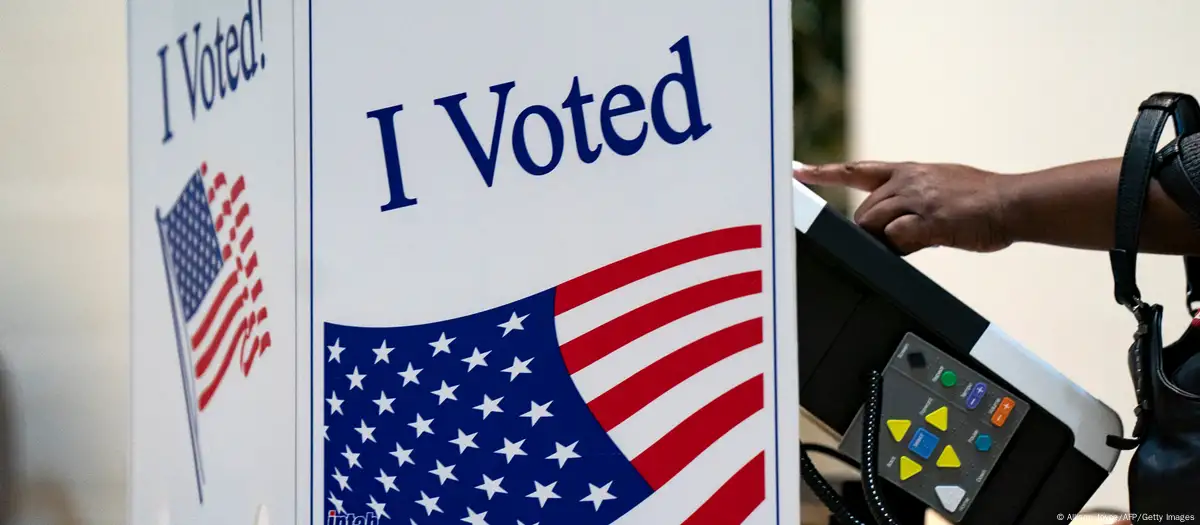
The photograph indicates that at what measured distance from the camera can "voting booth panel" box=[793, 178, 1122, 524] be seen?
0.84 metres

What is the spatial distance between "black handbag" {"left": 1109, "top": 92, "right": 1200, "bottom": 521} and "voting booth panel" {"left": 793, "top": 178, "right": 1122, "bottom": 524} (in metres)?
0.05

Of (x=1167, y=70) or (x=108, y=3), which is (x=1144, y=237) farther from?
(x=108, y=3)

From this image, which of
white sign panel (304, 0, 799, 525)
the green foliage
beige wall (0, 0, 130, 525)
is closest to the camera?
white sign panel (304, 0, 799, 525)

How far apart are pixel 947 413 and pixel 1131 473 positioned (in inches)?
6.9

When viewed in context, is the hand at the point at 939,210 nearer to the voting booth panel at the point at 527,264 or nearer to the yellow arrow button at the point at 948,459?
the yellow arrow button at the point at 948,459

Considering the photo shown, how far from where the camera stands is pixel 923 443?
0.84 meters

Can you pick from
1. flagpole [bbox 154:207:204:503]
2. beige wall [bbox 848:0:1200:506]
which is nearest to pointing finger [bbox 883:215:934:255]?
flagpole [bbox 154:207:204:503]

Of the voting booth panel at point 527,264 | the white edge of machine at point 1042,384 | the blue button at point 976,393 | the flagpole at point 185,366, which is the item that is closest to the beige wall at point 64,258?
the flagpole at point 185,366

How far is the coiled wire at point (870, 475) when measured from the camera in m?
0.82

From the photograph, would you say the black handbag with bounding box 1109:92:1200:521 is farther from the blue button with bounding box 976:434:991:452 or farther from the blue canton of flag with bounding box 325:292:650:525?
the blue canton of flag with bounding box 325:292:650:525

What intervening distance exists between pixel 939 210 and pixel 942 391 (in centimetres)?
18

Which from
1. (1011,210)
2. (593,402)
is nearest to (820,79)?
(1011,210)

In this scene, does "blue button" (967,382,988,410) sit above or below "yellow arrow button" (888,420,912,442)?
above

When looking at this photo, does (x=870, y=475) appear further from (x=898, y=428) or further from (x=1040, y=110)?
(x=1040, y=110)
